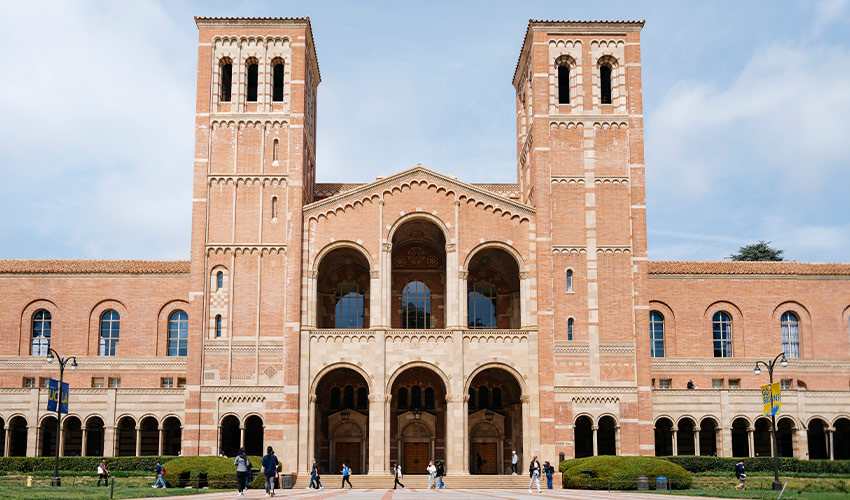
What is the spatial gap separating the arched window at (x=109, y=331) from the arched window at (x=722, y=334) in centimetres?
3410

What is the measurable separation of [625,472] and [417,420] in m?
14.6

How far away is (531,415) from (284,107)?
20520mm

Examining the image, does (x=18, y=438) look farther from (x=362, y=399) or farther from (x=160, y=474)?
(x=362, y=399)

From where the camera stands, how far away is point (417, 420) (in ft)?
169

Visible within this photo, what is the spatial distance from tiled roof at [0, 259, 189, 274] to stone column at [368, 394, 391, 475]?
14.4 meters

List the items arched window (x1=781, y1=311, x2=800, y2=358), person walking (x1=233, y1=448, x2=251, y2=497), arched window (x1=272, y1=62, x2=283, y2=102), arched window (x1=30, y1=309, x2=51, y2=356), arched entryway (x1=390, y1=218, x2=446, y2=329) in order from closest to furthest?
1. person walking (x1=233, y1=448, x2=251, y2=497)
2. arched window (x1=272, y1=62, x2=283, y2=102)
3. arched entryway (x1=390, y1=218, x2=446, y2=329)
4. arched window (x1=30, y1=309, x2=51, y2=356)
5. arched window (x1=781, y1=311, x2=800, y2=358)

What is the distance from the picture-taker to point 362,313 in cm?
5288

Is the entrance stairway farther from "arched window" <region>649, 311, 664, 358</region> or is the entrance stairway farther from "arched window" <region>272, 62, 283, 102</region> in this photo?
"arched window" <region>272, 62, 283, 102</region>

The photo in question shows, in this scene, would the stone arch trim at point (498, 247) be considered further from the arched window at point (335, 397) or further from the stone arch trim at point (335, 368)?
the arched window at point (335, 397)

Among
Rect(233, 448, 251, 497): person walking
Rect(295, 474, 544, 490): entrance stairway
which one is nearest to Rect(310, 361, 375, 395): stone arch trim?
Rect(295, 474, 544, 490): entrance stairway

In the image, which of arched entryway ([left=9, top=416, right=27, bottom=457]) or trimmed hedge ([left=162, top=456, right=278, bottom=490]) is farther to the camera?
arched entryway ([left=9, top=416, right=27, bottom=457])

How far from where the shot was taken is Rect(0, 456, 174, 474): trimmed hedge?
1761 inches

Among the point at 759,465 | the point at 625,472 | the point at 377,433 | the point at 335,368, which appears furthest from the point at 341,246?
the point at 759,465

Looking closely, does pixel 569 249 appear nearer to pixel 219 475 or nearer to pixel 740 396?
pixel 740 396
